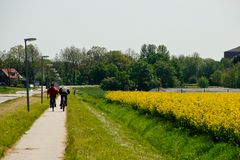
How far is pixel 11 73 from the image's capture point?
13600 cm

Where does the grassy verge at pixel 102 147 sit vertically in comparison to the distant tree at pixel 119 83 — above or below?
below

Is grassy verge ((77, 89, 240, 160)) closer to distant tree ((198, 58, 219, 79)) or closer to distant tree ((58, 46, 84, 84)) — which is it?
distant tree ((58, 46, 84, 84))

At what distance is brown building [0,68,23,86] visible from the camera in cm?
13246

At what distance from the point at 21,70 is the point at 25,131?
380 ft

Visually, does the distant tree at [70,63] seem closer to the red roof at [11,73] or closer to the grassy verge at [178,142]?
the red roof at [11,73]

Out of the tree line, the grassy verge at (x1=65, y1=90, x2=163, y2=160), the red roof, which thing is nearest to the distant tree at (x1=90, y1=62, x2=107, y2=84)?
the tree line

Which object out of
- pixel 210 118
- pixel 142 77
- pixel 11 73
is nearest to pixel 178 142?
pixel 210 118

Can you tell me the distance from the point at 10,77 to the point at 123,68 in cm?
2975

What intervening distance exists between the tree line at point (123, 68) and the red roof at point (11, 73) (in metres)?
1.28

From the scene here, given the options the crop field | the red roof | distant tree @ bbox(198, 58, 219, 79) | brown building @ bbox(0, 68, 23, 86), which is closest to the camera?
the crop field

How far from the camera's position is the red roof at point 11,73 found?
129500 mm

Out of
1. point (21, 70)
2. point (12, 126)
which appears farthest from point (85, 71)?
point (12, 126)

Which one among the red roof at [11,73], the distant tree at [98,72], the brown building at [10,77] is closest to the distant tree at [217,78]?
the distant tree at [98,72]

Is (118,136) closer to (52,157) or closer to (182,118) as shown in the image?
(182,118)
